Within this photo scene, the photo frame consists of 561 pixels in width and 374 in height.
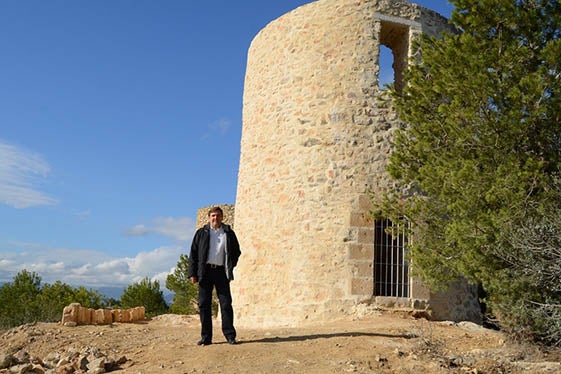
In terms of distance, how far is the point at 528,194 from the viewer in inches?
290

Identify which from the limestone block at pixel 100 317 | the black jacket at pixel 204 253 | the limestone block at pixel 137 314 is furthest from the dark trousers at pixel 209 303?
the limestone block at pixel 137 314

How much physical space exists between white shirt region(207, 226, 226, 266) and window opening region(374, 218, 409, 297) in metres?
4.25

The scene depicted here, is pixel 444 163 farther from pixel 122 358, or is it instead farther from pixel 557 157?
pixel 122 358

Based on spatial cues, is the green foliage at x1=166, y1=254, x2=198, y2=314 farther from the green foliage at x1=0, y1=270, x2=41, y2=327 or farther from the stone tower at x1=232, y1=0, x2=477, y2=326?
the stone tower at x1=232, y1=0, x2=477, y2=326

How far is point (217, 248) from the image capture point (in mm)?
7742

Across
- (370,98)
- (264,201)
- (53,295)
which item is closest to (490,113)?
(370,98)

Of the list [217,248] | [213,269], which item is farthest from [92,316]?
[217,248]

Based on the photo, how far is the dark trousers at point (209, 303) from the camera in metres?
7.61

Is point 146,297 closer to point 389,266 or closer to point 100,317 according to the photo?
point 100,317

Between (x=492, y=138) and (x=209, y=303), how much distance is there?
4.53 metres

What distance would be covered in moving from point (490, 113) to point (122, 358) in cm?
601

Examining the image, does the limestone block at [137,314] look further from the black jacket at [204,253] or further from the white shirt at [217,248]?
the white shirt at [217,248]

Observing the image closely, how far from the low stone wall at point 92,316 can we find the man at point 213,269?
471cm

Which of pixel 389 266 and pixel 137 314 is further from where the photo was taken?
pixel 137 314
